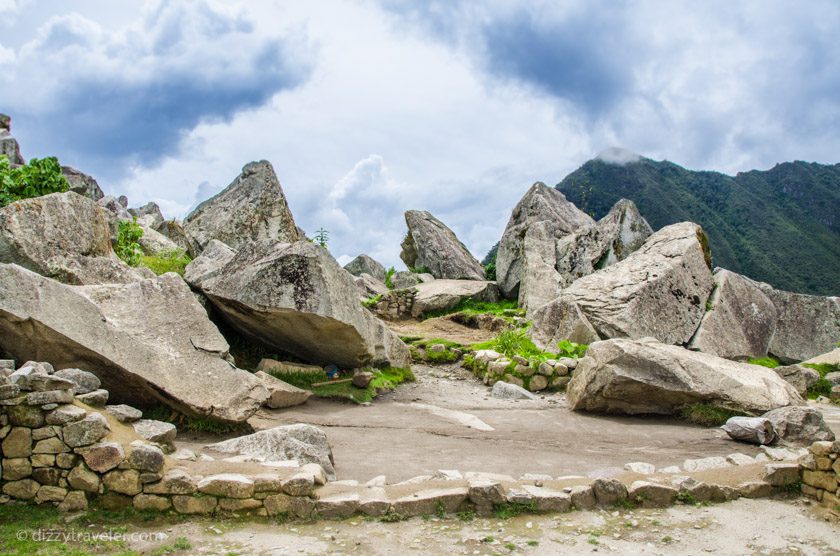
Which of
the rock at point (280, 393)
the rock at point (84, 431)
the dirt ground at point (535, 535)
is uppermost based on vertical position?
the rock at point (280, 393)

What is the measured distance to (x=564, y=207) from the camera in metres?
41.2

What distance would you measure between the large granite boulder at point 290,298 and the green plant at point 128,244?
188 inches

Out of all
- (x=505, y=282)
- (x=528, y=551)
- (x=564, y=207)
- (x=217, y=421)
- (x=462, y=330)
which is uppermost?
(x=564, y=207)

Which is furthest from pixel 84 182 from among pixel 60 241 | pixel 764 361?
pixel 764 361

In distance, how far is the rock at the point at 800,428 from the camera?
12.2 meters

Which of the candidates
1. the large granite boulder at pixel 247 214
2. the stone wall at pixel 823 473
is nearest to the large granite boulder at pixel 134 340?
the stone wall at pixel 823 473

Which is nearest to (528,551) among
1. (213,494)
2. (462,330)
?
(213,494)

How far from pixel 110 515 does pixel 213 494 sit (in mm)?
1237

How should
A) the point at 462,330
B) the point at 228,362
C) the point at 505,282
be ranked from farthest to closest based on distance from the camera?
1. the point at 505,282
2. the point at 462,330
3. the point at 228,362

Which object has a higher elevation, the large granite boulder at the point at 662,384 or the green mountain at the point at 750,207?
the green mountain at the point at 750,207

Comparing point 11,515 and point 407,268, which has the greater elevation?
point 407,268

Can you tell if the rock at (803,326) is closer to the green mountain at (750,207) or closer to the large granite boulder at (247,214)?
the large granite boulder at (247,214)

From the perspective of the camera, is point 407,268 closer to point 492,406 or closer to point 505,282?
point 505,282

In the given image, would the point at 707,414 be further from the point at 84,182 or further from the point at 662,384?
the point at 84,182
